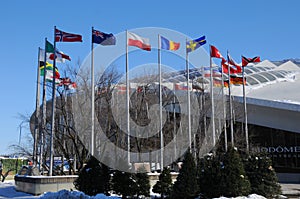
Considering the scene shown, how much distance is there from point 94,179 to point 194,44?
13.6m

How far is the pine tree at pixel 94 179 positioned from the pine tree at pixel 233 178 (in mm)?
4564

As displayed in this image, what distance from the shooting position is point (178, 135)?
36.1 meters

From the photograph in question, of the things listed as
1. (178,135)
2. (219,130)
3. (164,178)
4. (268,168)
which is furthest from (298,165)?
(164,178)

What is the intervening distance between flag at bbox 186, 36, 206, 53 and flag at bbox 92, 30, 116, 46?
598 cm

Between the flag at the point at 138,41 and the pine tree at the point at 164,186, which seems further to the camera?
the flag at the point at 138,41

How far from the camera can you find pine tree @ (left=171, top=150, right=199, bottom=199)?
15.4 m

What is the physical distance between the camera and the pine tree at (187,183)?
15.4m

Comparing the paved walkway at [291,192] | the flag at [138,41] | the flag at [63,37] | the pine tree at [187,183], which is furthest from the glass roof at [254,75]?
the pine tree at [187,183]

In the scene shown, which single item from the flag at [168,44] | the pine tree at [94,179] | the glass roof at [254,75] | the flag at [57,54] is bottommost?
the pine tree at [94,179]

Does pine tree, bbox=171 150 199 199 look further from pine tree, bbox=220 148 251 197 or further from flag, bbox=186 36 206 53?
flag, bbox=186 36 206 53

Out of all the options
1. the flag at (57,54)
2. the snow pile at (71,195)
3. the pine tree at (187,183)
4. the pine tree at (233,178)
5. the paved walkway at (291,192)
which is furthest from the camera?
the flag at (57,54)

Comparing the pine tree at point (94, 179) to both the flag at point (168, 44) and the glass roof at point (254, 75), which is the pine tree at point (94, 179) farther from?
the glass roof at point (254, 75)

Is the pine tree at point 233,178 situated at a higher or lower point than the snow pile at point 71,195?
higher

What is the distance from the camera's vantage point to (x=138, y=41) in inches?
977
